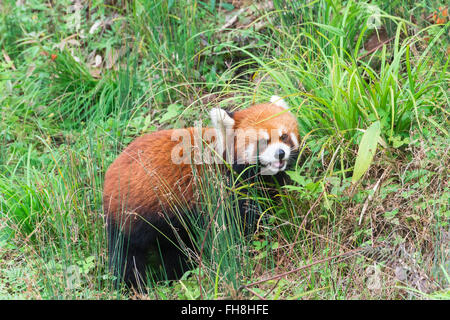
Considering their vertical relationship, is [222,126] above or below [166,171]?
above

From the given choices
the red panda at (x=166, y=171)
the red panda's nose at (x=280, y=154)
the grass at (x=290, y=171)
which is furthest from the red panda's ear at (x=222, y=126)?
the red panda's nose at (x=280, y=154)

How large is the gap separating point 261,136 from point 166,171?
0.64 m

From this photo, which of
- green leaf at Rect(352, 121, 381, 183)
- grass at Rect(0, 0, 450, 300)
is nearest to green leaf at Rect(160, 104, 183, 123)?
grass at Rect(0, 0, 450, 300)

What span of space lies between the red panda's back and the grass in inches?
10.3

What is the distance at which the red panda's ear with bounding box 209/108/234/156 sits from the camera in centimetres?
330

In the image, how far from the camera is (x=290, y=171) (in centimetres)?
331

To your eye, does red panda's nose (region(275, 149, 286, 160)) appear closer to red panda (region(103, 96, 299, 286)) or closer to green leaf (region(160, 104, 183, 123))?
red panda (region(103, 96, 299, 286))

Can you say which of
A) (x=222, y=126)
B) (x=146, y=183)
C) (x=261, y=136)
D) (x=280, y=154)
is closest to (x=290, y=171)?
(x=280, y=154)

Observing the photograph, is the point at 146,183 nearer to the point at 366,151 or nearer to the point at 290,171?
the point at 290,171

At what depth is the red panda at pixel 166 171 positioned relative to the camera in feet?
10.7

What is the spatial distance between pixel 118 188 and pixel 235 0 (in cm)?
265

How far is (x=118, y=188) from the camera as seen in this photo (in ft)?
10.8

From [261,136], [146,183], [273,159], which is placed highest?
[261,136]
